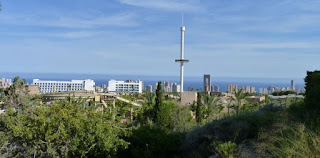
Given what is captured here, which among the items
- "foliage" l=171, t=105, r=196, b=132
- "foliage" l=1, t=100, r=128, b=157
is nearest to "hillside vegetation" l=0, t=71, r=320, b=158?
"foliage" l=1, t=100, r=128, b=157

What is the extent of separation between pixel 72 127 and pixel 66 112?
0.51 meters

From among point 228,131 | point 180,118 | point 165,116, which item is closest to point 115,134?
point 228,131

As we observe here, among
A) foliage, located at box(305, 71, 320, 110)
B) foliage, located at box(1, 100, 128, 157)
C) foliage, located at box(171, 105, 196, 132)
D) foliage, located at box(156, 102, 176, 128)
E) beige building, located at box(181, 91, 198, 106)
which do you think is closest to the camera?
foliage, located at box(1, 100, 128, 157)

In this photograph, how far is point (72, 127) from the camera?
9.44m

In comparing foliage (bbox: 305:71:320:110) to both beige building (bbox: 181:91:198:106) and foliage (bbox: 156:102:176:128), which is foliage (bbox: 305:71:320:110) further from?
beige building (bbox: 181:91:198:106)

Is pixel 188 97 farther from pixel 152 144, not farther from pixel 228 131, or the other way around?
pixel 228 131

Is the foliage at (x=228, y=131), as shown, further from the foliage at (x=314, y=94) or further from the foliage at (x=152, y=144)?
the foliage at (x=314, y=94)

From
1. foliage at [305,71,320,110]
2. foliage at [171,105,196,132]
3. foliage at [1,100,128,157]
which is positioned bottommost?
foliage at [171,105,196,132]

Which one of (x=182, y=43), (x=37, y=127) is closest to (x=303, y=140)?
(x=37, y=127)

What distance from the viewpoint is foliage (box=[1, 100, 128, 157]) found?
908 cm

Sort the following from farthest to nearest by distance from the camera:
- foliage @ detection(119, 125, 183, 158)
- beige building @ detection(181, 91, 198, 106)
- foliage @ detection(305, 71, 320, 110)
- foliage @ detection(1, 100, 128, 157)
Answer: beige building @ detection(181, 91, 198, 106) < foliage @ detection(119, 125, 183, 158) < foliage @ detection(305, 71, 320, 110) < foliage @ detection(1, 100, 128, 157)

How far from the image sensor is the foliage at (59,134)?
29.8ft

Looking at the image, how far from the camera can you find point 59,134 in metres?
8.99

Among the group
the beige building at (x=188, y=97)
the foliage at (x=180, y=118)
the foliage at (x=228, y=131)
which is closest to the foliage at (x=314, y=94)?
the foliage at (x=228, y=131)
